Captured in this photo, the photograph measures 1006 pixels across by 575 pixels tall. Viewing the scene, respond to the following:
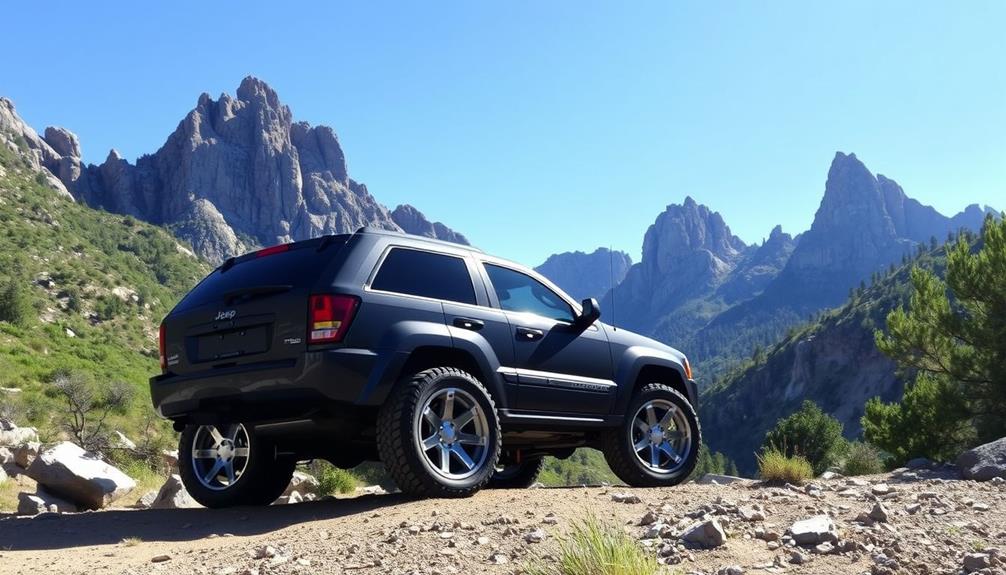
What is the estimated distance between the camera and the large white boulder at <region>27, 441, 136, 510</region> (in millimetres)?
7172

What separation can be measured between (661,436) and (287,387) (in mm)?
3584

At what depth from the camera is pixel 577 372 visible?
6441 mm

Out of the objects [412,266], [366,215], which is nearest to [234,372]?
[412,266]

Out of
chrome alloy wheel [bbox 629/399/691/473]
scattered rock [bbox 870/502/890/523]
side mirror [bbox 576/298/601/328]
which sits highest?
side mirror [bbox 576/298/601/328]

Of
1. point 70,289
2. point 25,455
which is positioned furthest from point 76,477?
point 70,289

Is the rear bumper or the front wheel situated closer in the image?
the rear bumper

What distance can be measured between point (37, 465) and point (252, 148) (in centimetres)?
14417

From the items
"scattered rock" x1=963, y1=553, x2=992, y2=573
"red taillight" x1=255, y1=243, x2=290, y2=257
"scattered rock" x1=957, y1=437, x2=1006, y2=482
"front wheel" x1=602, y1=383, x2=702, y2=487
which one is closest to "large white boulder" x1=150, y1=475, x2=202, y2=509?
"red taillight" x1=255, y1=243, x2=290, y2=257

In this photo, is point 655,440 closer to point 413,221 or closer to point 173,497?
point 173,497

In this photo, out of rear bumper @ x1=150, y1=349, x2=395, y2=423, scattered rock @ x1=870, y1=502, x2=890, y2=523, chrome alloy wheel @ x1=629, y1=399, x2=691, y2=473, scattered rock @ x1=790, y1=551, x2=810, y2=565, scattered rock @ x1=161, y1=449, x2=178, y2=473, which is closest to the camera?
scattered rock @ x1=790, y1=551, x2=810, y2=565

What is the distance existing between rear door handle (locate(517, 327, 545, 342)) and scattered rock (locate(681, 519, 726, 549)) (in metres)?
2.41

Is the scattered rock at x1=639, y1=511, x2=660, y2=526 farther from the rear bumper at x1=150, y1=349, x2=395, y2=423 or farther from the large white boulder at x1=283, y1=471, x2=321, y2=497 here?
the large white boulder at x1=283, y1=471, x2=321, y2=497

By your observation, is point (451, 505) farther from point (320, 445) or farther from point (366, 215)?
point (366, 215)

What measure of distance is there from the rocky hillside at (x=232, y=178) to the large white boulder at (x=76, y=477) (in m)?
107
